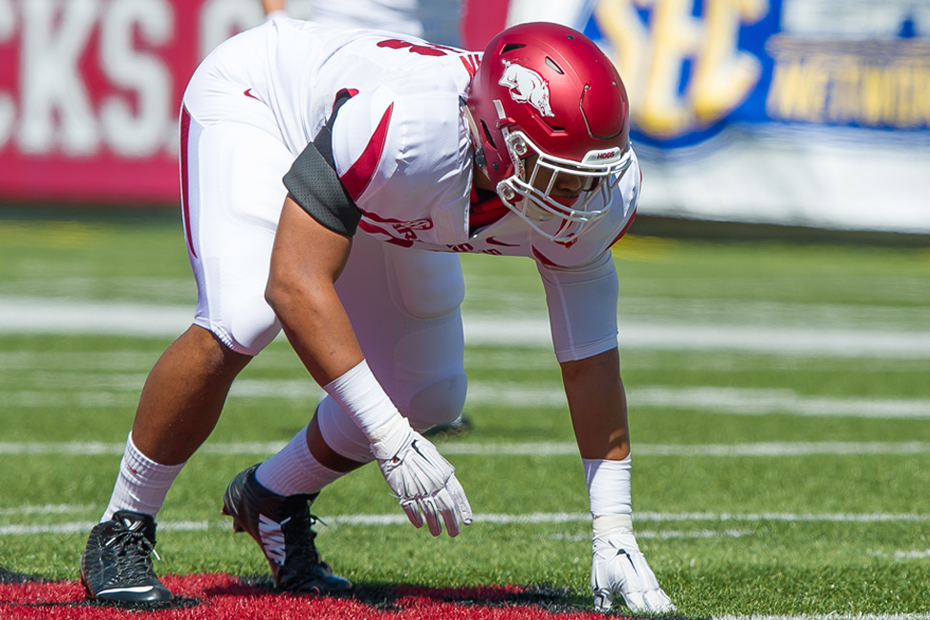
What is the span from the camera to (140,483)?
94.0 inches

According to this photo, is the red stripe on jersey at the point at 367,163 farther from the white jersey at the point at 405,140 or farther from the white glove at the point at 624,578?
the white glove at the point at 624,578

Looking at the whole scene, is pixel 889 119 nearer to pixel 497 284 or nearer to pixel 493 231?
pixel 497 284

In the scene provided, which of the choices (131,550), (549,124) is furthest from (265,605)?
(549,124)

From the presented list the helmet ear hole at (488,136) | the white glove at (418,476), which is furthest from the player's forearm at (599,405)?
the helmet ear hole at (488,136)

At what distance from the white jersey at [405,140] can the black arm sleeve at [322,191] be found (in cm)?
2

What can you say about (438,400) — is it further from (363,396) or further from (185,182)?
(185,182)

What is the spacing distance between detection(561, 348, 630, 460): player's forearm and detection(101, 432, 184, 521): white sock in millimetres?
866

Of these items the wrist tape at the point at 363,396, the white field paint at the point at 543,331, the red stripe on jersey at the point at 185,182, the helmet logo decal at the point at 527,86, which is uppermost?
the helmet logo decal at the point at 527,86

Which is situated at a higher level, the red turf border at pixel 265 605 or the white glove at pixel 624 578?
the white glove at pixel 624 578

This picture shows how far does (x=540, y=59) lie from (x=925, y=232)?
11.7m

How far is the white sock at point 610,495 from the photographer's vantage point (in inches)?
95.3

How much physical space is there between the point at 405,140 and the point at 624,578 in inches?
39.6

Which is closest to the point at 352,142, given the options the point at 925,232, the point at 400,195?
the point at 400,195

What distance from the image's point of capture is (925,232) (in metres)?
12.8
